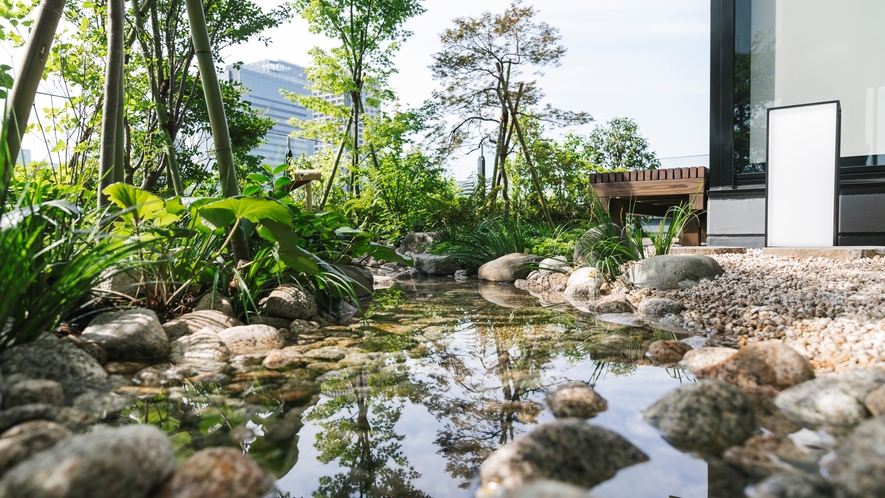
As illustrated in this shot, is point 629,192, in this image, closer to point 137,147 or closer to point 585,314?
point 585,314

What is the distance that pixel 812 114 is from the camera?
4695mm

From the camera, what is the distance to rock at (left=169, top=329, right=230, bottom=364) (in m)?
2.31

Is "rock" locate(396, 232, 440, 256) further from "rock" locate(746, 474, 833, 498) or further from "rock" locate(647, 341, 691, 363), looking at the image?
"rock" locate(746, 474, 833, 498)

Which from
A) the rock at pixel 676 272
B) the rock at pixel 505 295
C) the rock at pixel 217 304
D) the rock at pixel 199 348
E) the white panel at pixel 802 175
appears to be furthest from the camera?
the white panel at pixel 802 175

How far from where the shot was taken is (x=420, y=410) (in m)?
1.75

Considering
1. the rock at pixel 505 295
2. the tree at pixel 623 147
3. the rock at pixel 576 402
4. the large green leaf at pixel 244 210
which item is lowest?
the rock at pixel 505 295

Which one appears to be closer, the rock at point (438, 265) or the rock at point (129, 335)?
the rock at point (129, 335)

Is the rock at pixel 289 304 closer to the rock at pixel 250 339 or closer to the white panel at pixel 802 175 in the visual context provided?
the rock at pixel 250 339

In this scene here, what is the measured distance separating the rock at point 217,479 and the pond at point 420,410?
0.11 m

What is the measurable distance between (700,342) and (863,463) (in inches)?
63.7

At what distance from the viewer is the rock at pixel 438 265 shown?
23.7ft

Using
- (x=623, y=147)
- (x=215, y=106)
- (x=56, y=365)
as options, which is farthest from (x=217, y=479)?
(x=623, y=147)

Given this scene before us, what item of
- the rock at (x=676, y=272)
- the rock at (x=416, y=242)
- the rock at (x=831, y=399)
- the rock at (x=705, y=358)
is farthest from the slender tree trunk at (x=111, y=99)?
the rock at (x=416, y=242)

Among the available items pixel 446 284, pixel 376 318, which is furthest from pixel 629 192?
pixel 376 318
